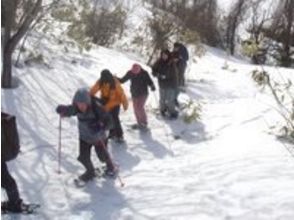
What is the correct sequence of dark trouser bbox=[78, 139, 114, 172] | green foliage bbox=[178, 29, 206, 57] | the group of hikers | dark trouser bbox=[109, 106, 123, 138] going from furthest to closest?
green foliage bbox=[178, 29, 206, 57], dark trouser bbox=[109, 106, 123, 138], dark trouser bbox=[78, 139, 114, 172], the group of hikers

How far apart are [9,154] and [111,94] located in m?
3.88

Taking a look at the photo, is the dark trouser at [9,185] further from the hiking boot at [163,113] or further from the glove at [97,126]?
the hiking boot at [163,113]

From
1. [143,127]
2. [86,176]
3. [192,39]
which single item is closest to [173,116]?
[143,127]

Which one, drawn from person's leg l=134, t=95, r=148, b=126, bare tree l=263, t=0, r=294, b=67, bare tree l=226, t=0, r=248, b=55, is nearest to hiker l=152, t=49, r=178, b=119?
person's leg l=134, t=95, r=148, b=126

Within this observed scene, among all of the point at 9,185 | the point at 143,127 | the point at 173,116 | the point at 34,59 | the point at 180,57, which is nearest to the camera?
the point at 9,185

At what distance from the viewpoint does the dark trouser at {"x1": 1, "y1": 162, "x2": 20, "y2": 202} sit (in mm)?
8219

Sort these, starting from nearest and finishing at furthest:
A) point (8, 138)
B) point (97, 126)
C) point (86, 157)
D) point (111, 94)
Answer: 1. point (8, 138)
2. point (97, 126)
3. point (86, 157)
4. point (111, 94)

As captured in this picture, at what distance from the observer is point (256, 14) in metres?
28.9

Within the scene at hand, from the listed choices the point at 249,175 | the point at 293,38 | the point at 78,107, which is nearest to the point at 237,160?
the point at 249,175

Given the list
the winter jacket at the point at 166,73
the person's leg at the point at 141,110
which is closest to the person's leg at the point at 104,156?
the person's leg at the point at 141,110

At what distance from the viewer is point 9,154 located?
7969 mm

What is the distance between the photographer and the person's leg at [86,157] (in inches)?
382

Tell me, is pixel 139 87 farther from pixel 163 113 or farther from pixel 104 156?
pixel 104 156

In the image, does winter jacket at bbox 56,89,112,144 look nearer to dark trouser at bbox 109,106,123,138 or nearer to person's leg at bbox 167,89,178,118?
dark trouser at bbox 109,106,123,138
